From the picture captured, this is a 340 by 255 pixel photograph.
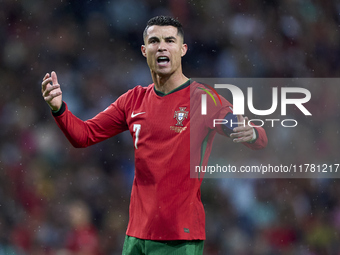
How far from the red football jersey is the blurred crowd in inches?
107

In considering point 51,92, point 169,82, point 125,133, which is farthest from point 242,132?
point 125,133

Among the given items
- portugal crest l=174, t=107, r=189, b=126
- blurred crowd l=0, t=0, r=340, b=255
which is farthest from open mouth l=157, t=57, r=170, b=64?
blurred crowd l=0, t=0, r=340, b=255

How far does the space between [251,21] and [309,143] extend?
166 cm

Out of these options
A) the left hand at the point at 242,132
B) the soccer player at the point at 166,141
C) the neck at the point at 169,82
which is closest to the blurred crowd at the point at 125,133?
the soccer player at the point at 166,141

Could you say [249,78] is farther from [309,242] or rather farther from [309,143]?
[309,242]

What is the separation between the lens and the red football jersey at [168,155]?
8.68ft

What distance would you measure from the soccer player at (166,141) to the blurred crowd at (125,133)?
270 cm

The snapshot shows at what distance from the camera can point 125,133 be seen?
574 centimetres

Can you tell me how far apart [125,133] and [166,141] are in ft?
10.1

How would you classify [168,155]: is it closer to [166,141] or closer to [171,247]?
[166,141]

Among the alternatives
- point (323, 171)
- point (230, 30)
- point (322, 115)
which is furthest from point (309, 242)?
point (230, 30)

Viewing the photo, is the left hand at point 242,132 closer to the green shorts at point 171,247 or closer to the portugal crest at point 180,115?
the portugal crest at point 180,115

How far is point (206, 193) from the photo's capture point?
5582 millimetres

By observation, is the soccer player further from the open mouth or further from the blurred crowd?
the blurred crowd
